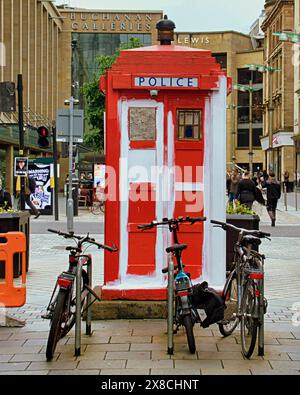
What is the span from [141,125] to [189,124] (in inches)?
18.8

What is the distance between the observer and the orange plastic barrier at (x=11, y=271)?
7.11 meters

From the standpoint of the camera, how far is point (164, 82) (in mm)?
7121

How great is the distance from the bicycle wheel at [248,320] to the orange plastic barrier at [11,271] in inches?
89.7

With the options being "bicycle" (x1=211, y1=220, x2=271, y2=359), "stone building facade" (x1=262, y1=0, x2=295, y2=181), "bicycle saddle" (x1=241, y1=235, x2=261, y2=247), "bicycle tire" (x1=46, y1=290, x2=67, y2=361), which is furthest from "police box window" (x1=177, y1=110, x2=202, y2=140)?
"stone building facade" (x1=262, y1=0, x2=295, y2=181)

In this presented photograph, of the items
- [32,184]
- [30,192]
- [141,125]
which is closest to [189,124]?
[141,125]

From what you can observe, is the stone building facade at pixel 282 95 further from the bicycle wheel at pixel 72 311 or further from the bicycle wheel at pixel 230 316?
the bicycle wheel at pixel 72 311

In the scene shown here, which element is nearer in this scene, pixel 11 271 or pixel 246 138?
pixel 11 271

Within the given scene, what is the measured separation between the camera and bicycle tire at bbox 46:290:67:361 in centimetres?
584

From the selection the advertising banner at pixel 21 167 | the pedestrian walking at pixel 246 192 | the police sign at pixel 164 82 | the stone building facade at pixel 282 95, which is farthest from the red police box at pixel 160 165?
the stone building facade at pixel 282 95

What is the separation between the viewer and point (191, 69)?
7164mm

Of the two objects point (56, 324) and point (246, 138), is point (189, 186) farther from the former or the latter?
point (246, 138)

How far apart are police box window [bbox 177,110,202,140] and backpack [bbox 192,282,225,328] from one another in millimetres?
1700
